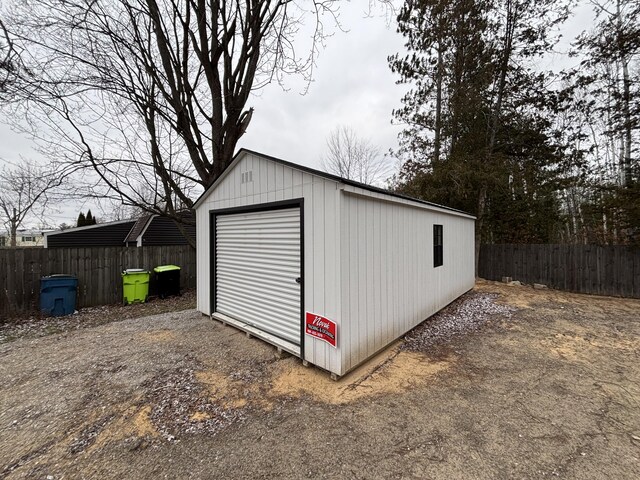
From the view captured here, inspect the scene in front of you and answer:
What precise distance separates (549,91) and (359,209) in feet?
35.5

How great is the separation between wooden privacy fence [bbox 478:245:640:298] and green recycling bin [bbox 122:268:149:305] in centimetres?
1130

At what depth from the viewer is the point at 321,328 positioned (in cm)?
302

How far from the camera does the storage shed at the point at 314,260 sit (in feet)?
9.74

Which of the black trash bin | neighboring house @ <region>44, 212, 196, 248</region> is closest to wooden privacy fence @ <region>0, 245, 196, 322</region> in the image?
the black trash bin

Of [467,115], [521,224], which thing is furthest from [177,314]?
[521,224]

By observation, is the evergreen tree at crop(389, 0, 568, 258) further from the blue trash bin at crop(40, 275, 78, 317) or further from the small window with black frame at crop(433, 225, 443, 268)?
the blue trash bin at crop(40, 275, 78, 317)

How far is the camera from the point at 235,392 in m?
2.77

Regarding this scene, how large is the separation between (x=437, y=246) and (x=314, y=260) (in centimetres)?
361

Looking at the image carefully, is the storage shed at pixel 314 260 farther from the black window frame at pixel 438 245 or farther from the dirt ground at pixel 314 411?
the dirt ground at pixel 314 411

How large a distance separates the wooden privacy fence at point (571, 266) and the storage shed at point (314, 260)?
5.81 metres

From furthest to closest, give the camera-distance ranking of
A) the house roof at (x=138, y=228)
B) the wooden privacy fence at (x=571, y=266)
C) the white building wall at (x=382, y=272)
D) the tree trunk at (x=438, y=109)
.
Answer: the house roof at (x=138, y=228) < the tree trunk at (x=438, y=109) < the wooden privacy fence at (x=571, y=266) < the white building wall at (x=382, y=272)

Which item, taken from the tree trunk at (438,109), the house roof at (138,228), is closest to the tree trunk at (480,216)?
the tree trunk at (438,109)

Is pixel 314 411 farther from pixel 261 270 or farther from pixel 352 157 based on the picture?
pixel 352 157

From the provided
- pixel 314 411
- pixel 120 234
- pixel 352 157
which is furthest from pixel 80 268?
pixel 352 157
